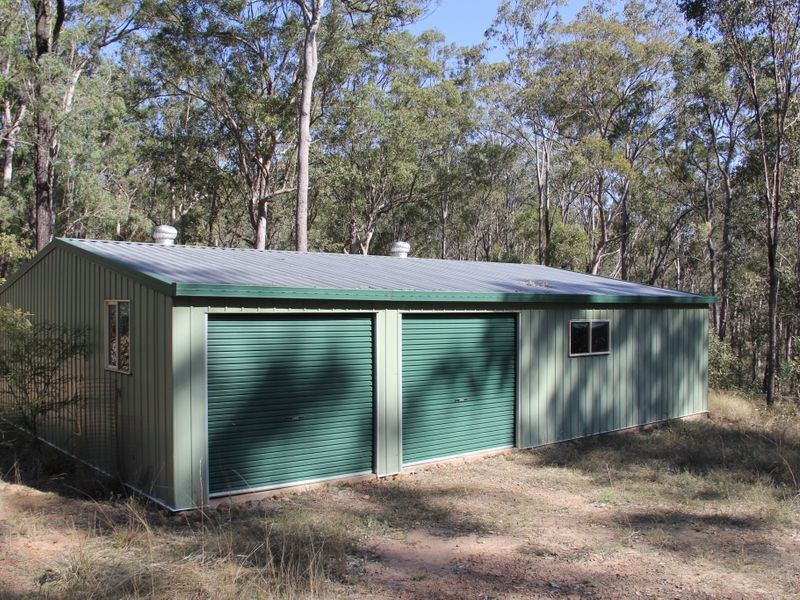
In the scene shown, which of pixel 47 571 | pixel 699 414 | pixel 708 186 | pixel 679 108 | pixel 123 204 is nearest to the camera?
pixel 47 571

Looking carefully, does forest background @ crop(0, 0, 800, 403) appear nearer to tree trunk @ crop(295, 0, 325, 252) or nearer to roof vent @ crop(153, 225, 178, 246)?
tree trunk @ crop(295, 0, 325, 252)

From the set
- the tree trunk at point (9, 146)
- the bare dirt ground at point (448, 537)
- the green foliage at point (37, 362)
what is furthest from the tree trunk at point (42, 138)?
the bare dirt ground at point (448, 537)

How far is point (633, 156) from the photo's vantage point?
3088 centimetres

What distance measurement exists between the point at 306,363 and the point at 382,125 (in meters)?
19.6

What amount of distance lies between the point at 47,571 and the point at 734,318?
39.2m

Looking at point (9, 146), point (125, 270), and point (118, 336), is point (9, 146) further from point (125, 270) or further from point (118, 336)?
point (125, 270)

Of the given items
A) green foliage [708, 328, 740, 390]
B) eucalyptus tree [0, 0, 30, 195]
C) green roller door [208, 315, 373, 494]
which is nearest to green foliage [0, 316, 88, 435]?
green roller door [208, 315, 373, 494]

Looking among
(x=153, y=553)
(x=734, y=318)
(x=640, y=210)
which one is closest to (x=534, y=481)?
(x=153, y=553)

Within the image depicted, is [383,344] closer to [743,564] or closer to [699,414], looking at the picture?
[743,564]

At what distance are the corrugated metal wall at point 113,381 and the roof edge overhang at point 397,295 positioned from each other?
0.46m

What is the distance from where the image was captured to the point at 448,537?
6734 millimetres

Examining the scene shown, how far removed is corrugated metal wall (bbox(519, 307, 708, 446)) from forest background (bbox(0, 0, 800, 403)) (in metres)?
5.10

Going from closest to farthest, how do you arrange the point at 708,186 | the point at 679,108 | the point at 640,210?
the point at 679,108, the point at 708,186, the point at 640,210

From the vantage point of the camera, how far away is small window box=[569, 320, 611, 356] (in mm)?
11477
